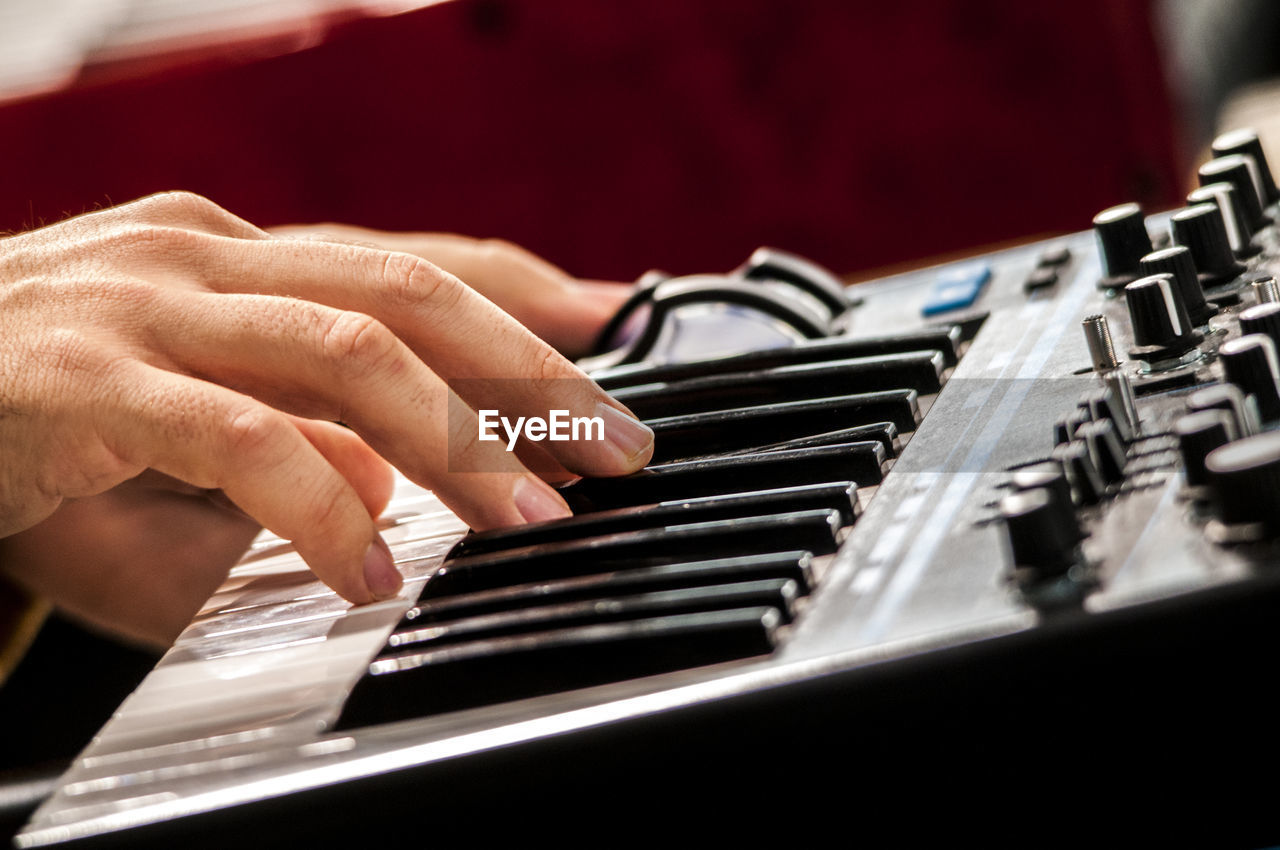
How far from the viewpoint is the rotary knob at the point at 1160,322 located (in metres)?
0.59

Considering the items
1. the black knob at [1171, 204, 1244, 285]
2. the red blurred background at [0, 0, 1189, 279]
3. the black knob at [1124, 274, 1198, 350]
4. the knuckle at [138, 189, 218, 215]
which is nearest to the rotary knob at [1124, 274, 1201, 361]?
the black knob at [1124, 274, 1198, 350]

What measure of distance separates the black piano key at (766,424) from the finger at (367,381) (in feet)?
0.33

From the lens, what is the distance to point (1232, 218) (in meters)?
0.72

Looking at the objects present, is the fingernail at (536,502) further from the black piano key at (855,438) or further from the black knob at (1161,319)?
the black knob at (1161,319)

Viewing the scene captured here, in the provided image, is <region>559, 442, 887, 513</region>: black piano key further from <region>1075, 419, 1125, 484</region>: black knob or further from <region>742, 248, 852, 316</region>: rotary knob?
<region>742, 248, 852, 316</region>: rotary knob

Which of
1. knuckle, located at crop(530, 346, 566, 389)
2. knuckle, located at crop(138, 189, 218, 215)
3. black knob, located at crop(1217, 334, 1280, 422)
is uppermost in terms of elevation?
knuckle, located at crop(138, 189, 218, 215)

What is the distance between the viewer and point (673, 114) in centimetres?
203

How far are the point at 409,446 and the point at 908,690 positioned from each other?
1.17ft

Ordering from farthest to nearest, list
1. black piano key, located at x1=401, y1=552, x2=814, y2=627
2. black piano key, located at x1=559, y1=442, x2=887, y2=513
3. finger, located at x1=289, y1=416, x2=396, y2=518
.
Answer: finger, located at x1=289, y1=416, x2=396, y2=518
black piano key, located at x1=559, y1=442, x2=887, y2=513
black piano key, located at x1=401, y1=552, x2=814, y2=627

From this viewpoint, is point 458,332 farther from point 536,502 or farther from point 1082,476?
point 1082,476

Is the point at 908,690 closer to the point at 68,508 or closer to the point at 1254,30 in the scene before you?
the point at 68,508

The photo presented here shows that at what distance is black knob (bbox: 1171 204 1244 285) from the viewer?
2.23 ft

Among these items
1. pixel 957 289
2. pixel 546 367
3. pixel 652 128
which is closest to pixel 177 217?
pixel 546 367

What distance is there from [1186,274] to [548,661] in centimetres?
38
